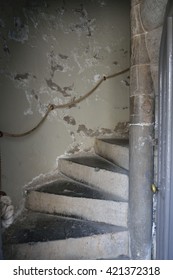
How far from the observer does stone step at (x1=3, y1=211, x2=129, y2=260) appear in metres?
1.66

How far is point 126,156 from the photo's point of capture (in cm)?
201

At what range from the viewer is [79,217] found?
1940 mm

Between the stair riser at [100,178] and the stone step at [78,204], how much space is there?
0.23 ft

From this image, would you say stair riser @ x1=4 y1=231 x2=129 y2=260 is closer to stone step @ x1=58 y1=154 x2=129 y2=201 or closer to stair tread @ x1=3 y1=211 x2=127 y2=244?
stair tread @ x1=3 y1=211 x2=127 y2=244

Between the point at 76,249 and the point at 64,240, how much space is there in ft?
0.39

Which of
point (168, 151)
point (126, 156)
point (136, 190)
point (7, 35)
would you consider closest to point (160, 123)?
point (168, 151)

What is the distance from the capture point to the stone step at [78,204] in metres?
1.85

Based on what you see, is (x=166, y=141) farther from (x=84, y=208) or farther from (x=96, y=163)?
(x=96, y=163)

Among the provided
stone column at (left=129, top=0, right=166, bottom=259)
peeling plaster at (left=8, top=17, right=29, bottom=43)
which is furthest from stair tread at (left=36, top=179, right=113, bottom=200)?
peeling plaster at (left=8, top=17, right=29, bottom=43)

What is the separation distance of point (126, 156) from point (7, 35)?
55.2 inches

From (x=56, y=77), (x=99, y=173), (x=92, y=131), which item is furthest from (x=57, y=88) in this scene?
(x=99, y=173)

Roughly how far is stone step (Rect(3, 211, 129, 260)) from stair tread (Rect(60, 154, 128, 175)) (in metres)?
0.44
